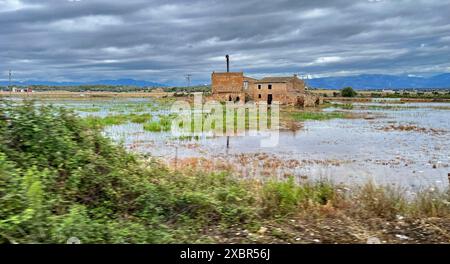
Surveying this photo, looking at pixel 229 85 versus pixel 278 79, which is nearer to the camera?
pixel 229 85

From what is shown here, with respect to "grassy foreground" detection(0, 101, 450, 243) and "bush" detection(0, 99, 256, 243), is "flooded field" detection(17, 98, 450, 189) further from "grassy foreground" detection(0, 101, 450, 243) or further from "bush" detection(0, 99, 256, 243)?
"bush" detection(0, 99, 256, 243)

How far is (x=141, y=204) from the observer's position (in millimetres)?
5598

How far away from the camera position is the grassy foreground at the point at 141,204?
4.29m

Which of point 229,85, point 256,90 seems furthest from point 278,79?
point 229,85

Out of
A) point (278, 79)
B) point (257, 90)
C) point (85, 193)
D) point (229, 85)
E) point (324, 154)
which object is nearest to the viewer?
point (85, 193)

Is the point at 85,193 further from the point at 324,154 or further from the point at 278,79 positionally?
the point at 278,79

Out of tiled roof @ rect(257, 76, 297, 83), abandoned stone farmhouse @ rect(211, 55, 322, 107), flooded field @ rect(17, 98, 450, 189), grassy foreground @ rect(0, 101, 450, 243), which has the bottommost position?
flooded field @ rect(17, 98, 450, 189)

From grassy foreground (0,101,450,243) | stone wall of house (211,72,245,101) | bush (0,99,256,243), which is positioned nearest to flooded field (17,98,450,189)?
grassy foreground (0,101,450,243)

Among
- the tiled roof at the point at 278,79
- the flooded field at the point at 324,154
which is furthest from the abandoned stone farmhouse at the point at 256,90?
the flooded field at the point at 324,154

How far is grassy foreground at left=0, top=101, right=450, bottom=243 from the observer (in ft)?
14.1
